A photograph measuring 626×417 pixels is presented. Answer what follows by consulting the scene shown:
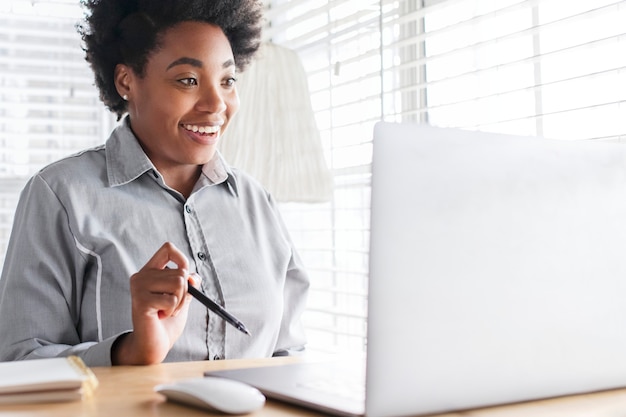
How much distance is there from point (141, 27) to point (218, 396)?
112 centimetres

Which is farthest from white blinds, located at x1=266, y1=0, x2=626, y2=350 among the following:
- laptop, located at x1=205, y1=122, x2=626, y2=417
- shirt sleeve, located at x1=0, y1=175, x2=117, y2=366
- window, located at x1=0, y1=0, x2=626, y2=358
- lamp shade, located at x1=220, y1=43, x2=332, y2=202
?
shirt sleeve, located at x1=0, y1=175, x2=117, y2=366

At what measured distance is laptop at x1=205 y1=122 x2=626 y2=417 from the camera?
726 millimetres

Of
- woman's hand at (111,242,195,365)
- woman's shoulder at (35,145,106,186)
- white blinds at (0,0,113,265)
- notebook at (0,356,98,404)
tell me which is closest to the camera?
notebook at (0,356,98,404)

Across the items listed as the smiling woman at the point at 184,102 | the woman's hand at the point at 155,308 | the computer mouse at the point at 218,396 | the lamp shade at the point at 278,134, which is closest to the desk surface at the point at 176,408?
the computer mouse at the point at 218,396

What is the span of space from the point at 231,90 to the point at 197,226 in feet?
1.06

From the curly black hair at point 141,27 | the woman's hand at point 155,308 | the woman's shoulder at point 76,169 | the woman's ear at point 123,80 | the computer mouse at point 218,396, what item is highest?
the curly black hair at point 141,27

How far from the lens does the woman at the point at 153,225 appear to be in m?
1.39

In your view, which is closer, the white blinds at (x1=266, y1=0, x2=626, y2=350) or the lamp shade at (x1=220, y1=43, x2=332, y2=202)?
the white blinds at (x1=266, y1=0, x2=626, y2=350)

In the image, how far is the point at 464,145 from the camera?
777mm

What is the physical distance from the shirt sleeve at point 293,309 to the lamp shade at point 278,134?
0.49 metres

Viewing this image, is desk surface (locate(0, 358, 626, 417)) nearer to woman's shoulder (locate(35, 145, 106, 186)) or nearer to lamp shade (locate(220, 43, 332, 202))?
woman's shoulder (locate(35, 145, 106, 186))

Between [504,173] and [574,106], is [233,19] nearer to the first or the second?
[574,106]

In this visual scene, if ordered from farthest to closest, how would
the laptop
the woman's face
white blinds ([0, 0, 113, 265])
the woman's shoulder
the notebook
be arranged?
white blinds ([0, 0, 113, 265]), the woman's face, the woman's shoulder, the notebook, the laptop

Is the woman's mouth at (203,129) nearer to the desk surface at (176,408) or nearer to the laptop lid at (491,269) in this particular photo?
the desk surface at (176,408)
